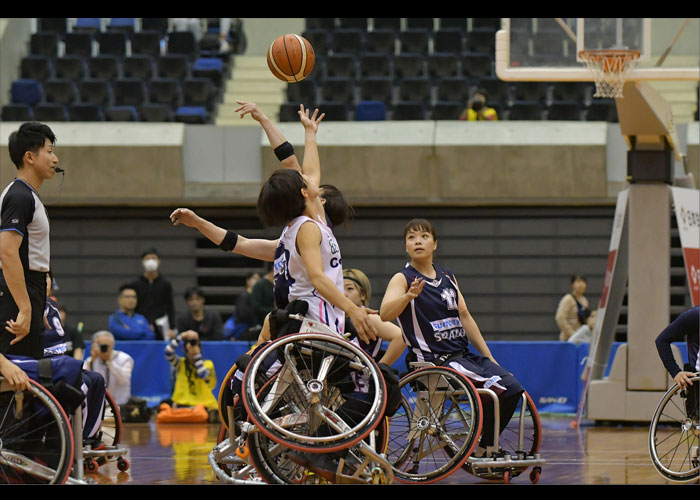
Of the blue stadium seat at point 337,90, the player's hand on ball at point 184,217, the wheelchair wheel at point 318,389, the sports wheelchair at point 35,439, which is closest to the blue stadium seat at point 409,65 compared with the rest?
the blue stadium seat at point 337,90

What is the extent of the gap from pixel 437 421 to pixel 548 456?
227 centimetres

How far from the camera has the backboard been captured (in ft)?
31.8

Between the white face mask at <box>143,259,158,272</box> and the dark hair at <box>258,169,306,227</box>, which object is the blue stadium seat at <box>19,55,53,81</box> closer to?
the white face mask at <box>143,259,158,272</box>

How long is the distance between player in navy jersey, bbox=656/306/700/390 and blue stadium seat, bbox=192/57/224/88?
13.1 metres

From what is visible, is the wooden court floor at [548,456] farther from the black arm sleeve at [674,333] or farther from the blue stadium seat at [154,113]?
the blue stadium seat at [154,113]

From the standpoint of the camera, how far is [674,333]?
673 centimetres

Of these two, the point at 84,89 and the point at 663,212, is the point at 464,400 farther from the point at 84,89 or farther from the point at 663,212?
the point at 84,89

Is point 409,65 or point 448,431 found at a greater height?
point 409,65

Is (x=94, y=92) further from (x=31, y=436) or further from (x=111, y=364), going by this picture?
(x=31, y=436)

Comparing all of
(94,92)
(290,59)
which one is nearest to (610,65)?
(290,59)

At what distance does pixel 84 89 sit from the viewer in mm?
18156

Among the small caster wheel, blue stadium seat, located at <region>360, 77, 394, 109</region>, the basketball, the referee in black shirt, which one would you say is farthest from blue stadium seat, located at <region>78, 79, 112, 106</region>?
the referee in black shirt
